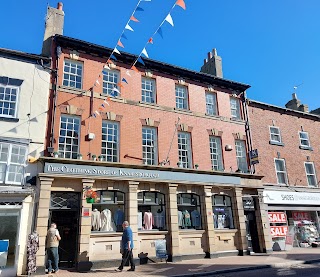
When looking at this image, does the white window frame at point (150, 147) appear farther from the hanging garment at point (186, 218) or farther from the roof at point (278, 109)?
the roof at point (278, 109)

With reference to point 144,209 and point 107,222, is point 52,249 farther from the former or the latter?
point 144,209

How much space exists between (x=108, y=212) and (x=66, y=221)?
1939 millimetres

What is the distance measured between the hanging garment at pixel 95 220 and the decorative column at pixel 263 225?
391 inches

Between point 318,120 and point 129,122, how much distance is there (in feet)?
56.7

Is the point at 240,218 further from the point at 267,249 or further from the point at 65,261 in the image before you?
the point at 65,261

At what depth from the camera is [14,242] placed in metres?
11.8

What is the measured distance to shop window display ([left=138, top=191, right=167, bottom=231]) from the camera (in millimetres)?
14648

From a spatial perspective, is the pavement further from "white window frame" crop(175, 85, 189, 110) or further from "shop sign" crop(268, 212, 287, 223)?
"white window frame" crop(175, 85, 189, 110)

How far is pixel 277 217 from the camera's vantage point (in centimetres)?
1891

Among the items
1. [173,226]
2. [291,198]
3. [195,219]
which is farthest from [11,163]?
[291,198]

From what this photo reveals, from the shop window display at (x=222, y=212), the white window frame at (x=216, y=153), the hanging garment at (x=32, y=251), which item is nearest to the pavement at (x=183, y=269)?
the hanging garment at (x=32, y=251)

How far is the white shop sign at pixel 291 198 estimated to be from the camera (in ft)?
61.7

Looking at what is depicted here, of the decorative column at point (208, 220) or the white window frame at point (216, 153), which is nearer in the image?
the decorative column at point (208, 220)

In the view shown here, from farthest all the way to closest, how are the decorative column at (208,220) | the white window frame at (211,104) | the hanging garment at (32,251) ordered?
the white window frame at (211,104)
the decorative column at (208,220)
the hanging garment at (32,251)
